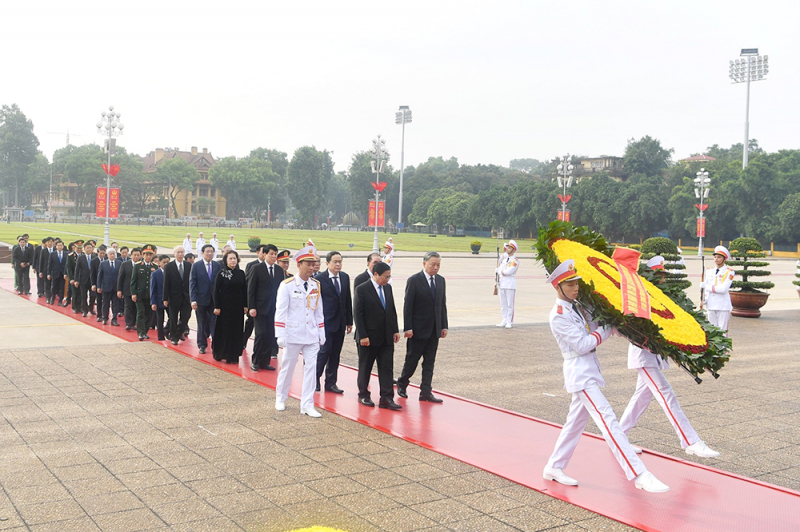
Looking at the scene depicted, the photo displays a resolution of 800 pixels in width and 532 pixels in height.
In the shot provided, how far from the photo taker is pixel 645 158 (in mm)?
83438

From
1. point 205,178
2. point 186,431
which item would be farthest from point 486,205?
point 186,431

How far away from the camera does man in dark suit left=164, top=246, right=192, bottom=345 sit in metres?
11.9

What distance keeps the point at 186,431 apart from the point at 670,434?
4.98 meters

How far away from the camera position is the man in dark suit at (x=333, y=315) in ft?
28.5

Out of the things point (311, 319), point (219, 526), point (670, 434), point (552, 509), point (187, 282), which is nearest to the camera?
point (219, 526)

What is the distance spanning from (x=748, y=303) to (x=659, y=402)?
13855 millimetres

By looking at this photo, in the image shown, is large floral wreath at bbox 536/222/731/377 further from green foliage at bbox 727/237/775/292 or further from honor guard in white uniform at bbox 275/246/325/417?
green foliage at bbox 727/237/775/292

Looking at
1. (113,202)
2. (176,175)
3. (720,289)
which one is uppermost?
(176,175)

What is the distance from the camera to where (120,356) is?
10.6 meters

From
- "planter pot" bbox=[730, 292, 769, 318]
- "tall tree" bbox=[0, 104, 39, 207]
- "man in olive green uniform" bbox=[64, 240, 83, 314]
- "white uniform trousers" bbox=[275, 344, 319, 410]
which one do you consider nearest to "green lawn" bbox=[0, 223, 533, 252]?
"man in olive green uniform" bbox=[64, 240, 83, 314]

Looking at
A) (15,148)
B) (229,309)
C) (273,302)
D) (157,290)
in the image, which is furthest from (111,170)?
(15,148)

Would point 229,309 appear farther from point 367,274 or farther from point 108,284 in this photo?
point 108,284

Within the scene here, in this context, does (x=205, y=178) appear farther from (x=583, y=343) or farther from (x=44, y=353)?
(x=583, y=343)

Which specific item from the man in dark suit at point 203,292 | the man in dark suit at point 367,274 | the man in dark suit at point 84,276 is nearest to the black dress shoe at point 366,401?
the man in dark suit at point 367,274
